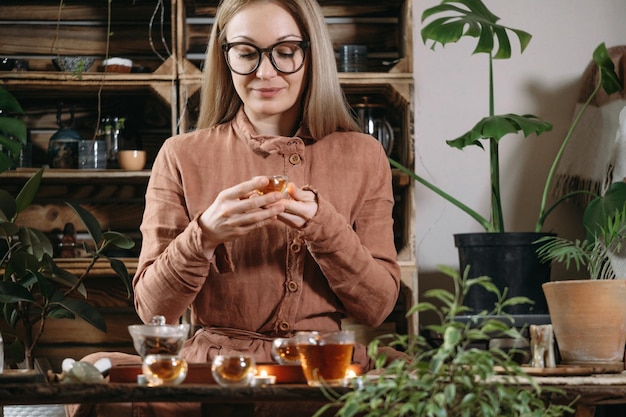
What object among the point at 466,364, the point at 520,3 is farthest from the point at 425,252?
the point at 466,364

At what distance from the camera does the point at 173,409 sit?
170 cm

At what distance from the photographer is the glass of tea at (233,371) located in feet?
4.23

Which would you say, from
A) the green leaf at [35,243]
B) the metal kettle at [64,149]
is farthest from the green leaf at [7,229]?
the metal kettle at [64,149]

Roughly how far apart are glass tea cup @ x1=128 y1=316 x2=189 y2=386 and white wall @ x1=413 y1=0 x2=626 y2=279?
2194 mm

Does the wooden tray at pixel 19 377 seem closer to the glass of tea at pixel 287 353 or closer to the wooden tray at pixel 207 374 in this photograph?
the wooden tray at pixel 207 374

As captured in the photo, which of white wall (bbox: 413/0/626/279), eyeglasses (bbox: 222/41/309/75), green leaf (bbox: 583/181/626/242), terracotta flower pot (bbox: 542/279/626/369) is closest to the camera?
terracotta flower pot (bbox: 542/279/626/369)

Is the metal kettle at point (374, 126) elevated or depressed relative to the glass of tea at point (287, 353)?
elevated

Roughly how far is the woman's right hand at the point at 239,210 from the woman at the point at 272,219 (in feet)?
0.15

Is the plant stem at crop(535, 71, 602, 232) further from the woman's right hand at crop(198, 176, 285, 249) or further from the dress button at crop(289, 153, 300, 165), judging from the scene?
the woman's right hand at crop(198, 176, 285, 249)

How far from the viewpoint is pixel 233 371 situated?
1290mm

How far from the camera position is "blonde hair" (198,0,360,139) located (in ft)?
7.10

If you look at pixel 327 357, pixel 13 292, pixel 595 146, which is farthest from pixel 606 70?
pixel 327 357

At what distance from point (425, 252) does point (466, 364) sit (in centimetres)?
236

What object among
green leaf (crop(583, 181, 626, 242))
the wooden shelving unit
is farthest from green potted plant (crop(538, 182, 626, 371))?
the wooden shelving unit
